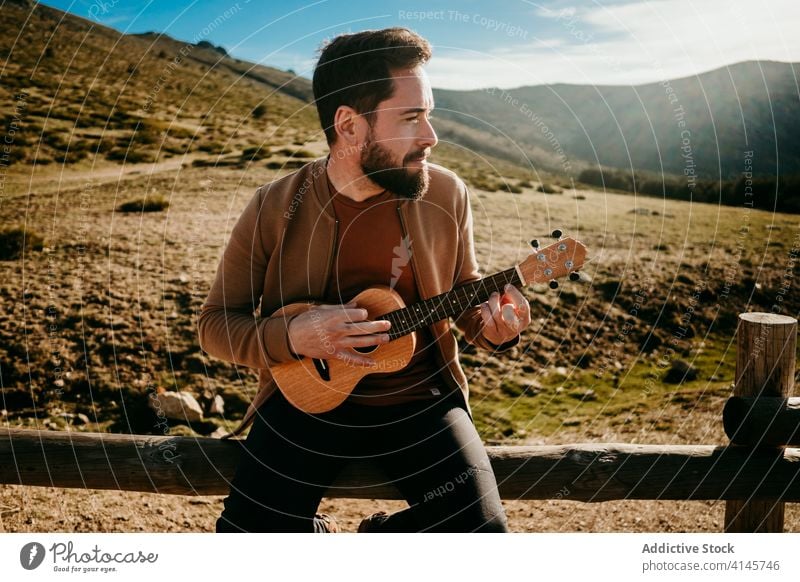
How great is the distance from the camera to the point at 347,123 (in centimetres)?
340

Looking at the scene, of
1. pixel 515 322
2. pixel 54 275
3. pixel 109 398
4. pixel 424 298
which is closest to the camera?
pixel 515 322

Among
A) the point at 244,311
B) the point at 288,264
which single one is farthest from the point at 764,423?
the point at 244,311

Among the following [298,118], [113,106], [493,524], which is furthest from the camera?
[298,118]

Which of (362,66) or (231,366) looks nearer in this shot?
(362,66)

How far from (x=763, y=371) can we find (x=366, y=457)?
224 centimetres

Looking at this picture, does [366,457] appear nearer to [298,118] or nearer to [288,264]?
[288,264]

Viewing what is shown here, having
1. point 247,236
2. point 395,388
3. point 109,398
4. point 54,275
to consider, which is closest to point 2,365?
point 109,398

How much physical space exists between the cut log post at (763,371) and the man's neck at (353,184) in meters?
2.15

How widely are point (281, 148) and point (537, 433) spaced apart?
34.2 feet

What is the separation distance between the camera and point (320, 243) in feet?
10.8

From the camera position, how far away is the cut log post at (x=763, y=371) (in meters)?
3.69

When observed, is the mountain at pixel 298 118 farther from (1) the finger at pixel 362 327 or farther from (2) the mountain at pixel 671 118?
(1) the finger at pixel 362 327

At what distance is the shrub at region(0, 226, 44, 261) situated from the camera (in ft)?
26.5

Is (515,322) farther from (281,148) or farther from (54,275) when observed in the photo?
(281,148)
